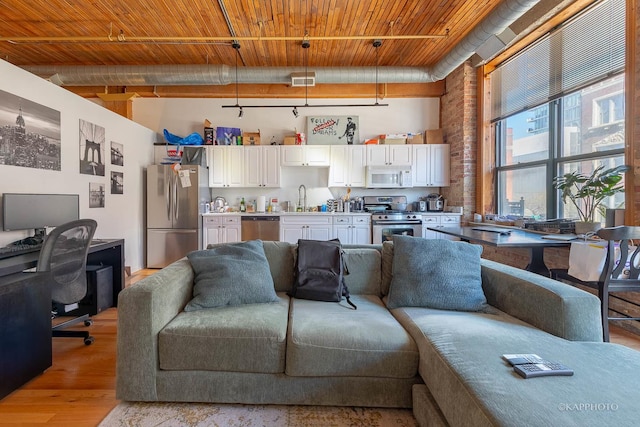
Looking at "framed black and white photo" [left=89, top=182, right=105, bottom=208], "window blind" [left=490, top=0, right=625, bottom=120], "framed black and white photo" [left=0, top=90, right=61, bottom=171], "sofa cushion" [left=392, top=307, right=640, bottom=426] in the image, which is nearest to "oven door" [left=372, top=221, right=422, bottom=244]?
"window blind" [left=490, top=0, right=625, bottom=120]

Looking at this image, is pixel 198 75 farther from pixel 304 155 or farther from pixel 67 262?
pixel 67 262

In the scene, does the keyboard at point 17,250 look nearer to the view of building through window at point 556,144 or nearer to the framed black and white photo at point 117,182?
the framed black and white photo at point 117,182

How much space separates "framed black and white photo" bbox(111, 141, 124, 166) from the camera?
439 centimetres

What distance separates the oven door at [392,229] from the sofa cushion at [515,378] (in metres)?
3.42

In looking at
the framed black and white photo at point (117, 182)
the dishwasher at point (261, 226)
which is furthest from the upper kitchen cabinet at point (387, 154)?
the framed black and white photo at point (117, 182)

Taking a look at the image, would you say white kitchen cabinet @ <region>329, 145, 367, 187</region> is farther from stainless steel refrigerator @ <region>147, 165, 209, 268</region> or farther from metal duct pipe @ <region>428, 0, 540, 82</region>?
stainless steel refrigerator @ <region>147, 165, 209, 268</region>

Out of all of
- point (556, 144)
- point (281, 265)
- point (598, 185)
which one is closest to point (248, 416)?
point (281, 265)

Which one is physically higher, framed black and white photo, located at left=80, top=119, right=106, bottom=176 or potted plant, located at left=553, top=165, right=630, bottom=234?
framed black and white photo, located at left=80, top=119, right=106, bottom=176

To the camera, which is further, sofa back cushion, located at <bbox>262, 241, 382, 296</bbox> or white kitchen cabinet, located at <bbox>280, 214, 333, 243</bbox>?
white kitchen cabinet, located at <bbox>280, 214, 333, 243</bbox>

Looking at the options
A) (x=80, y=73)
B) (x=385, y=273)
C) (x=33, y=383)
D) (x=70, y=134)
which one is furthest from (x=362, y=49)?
(x=33, y=383)

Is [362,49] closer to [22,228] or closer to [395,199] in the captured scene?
[395,199]

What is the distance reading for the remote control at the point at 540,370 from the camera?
116 cm

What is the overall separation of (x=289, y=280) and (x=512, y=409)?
5.55 feet

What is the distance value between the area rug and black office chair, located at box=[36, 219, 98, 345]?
122cm
